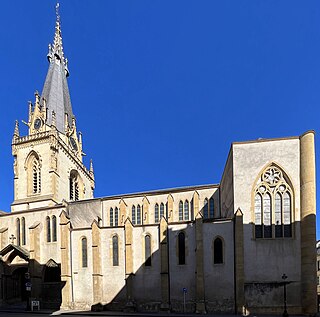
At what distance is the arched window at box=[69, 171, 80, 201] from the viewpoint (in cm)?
5160

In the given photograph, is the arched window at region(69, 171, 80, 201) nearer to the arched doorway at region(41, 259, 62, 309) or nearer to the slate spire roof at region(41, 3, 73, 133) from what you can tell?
the slate spire roof at region(41, 3, 73, 133)

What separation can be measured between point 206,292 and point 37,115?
3611cm

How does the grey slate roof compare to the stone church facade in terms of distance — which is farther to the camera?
the grey slate roof

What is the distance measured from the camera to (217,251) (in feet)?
98.3

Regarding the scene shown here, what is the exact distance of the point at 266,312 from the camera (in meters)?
26.8

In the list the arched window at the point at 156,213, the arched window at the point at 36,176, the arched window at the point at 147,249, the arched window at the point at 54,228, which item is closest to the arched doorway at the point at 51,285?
the arched window at the point at 54,228

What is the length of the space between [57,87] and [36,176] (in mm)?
16450

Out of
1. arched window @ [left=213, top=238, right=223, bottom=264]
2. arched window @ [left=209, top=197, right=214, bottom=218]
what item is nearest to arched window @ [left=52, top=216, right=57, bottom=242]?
arched window @ [left=209, top=197, right=214, bottom=218]

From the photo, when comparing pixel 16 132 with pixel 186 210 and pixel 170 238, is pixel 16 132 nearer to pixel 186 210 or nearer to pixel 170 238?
pixel 186 210

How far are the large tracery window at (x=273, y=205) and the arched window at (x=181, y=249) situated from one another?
7.54 meters

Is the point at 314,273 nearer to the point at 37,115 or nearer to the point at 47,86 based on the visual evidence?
the point at 37,115

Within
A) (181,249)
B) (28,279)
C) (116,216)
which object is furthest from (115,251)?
(28,279)

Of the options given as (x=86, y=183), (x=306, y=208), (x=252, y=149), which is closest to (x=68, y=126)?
(x=86, y=183)

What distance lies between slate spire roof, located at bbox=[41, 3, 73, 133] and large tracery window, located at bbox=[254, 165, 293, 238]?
34382 millimetres
